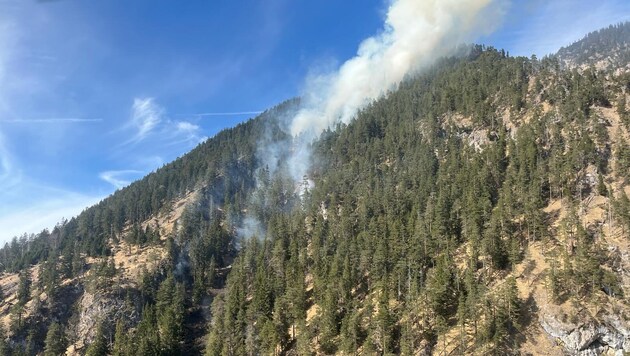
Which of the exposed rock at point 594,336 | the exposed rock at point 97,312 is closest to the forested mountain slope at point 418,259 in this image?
the exposed rock at point 594,336

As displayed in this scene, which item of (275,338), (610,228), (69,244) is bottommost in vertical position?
(275,338)

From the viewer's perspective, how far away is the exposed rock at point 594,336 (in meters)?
75.1

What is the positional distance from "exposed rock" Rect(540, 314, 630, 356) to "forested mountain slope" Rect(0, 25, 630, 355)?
0.22 metres

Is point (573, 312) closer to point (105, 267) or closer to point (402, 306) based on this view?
point (402, 306)

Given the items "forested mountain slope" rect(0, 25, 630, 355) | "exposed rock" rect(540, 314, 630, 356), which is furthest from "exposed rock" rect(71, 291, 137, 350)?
"exposed rock" rect(540, 314, 630, 356)

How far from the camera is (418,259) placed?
100m

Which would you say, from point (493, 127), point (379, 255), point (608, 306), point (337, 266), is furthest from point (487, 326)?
point (493, 127)

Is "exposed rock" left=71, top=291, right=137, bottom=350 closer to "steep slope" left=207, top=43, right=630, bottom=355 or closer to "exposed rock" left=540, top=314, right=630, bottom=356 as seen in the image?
"steep slope" left=207, top=43, right=630, bottom=355

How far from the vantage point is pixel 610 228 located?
94.1 m

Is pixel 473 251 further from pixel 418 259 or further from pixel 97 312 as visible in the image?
pixel 97 312

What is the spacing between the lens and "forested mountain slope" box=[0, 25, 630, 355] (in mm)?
80250

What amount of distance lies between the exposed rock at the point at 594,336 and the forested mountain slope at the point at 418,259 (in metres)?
0.22

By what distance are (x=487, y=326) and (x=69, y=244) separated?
600 ft

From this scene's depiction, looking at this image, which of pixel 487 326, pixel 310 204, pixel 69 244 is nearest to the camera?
pixel 487 326
